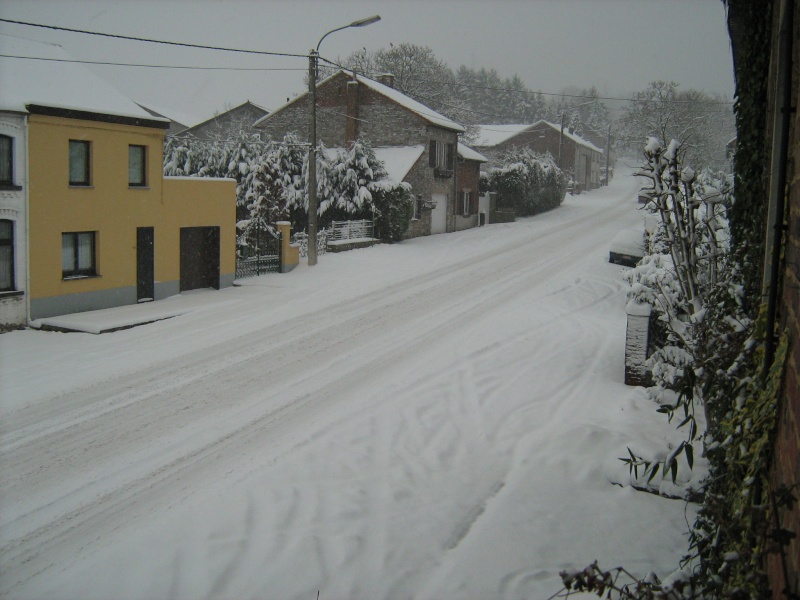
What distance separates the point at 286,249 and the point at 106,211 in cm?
706

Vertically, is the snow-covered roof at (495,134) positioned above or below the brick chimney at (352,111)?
above

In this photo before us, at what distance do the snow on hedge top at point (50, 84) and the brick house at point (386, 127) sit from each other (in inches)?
665

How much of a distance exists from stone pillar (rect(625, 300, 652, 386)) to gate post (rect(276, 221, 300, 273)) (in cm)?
1451

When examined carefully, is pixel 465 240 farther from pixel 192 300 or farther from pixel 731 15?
pixel 731 15

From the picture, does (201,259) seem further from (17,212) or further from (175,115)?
(175,115)

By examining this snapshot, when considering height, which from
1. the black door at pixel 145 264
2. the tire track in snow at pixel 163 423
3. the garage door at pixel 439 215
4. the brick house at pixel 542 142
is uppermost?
the brick house at pixel 542 142

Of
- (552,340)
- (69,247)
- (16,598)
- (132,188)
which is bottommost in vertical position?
(16,598)

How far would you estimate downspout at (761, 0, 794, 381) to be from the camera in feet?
9.13

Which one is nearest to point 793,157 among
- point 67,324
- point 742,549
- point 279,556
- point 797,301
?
point 797,301

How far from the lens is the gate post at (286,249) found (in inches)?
891

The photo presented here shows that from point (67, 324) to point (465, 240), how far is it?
21157mm

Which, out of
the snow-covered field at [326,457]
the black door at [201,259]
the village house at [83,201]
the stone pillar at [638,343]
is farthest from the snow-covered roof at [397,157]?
the stone pillar at [638,343]

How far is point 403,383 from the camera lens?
417 inches

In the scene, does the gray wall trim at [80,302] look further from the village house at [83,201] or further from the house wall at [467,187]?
the house wall at [467,187]
